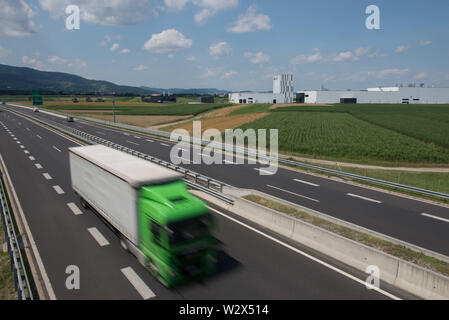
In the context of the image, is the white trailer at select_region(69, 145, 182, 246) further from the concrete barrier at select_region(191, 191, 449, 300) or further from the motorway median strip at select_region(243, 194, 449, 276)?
the motorway median strip at select_region(243, 194, 449, 276)

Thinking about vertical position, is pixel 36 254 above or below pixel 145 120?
below

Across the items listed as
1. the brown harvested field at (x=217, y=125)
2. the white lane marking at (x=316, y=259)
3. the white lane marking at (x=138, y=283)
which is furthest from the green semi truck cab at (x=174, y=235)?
the brown harvested field at (x=217, y=125)

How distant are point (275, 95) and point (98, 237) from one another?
173533mm

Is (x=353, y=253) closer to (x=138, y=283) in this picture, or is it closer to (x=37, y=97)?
(x=138, y=283)

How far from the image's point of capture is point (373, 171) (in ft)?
91.0

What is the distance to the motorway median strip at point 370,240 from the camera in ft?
33.5

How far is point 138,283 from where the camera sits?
9844 millimetres

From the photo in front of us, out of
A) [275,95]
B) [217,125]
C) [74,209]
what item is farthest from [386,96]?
[74,209]

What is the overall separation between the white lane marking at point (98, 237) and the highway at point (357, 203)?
10970 millimetres

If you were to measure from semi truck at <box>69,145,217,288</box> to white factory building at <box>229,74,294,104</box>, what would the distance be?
550ft

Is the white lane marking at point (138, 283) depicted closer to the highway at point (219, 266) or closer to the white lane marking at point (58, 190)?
the highway at point (219, 266)

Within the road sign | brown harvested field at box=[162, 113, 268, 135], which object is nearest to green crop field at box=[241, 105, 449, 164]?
brown harvested field at box=[162, 113, 268, 135]

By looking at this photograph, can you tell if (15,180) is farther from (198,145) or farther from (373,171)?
(373,171)
